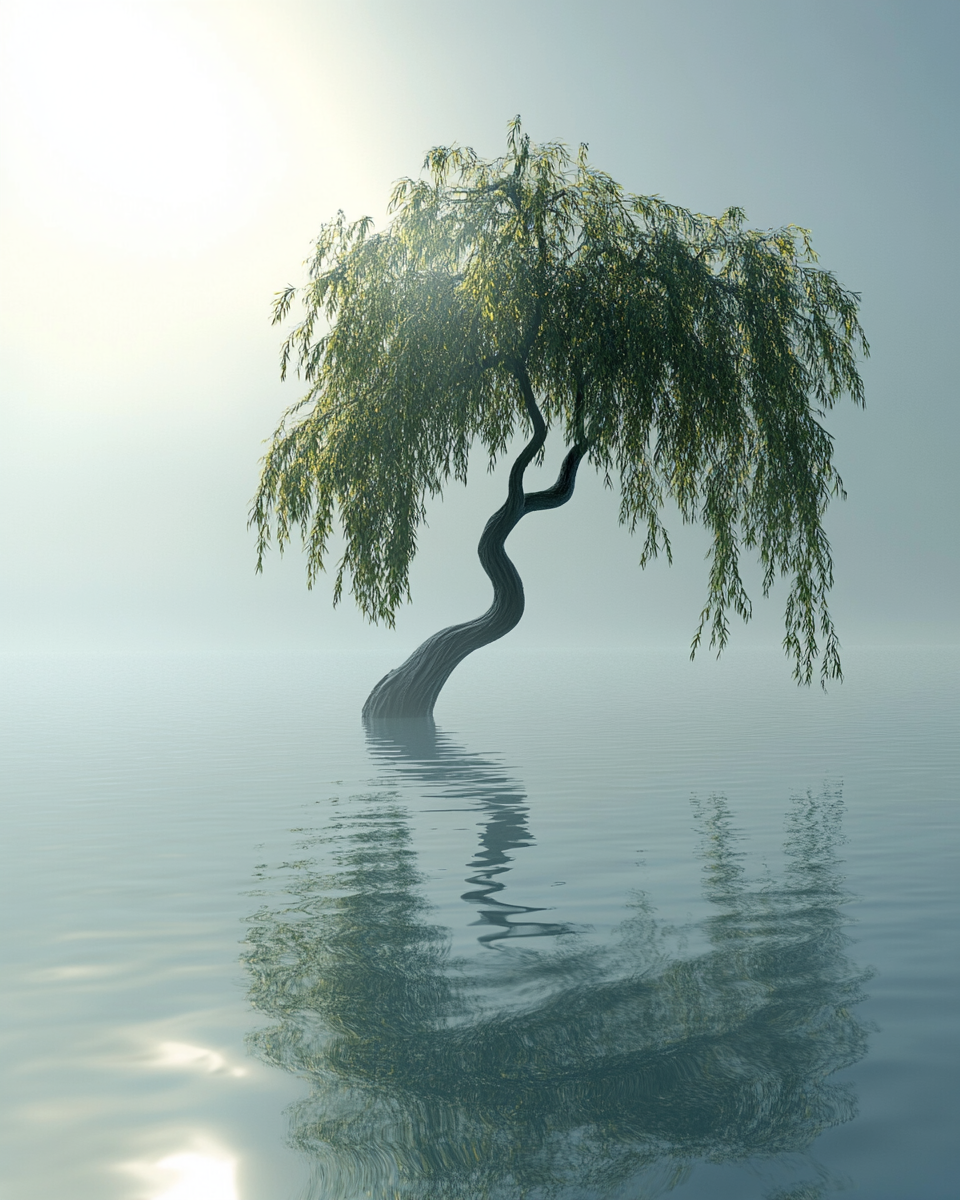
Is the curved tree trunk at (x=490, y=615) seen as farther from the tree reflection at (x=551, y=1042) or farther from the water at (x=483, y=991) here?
the tree reflection at (x=551, y=1042)

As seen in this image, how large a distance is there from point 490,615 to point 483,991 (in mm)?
16663

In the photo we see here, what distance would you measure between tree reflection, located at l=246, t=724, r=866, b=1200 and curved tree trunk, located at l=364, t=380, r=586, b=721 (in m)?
14.2

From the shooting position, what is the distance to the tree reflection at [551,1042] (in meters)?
3.62

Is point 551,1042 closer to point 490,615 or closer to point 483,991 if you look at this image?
point 483,991

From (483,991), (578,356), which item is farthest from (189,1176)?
(578,356)

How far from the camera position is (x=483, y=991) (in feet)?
17.0

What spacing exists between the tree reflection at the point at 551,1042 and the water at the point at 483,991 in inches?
0.6

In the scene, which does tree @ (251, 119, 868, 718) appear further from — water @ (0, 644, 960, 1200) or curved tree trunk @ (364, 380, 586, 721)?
water @ (0, 644, 960, 1200)

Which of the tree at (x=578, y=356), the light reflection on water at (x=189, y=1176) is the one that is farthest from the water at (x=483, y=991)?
the tree at (x=578, y=356)

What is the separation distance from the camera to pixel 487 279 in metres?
18.0

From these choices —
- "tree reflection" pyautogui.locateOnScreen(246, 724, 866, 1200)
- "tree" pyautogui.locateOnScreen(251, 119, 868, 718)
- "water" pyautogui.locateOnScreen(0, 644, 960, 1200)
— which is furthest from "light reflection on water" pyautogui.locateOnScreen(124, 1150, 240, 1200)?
"tree" pyautogui.locateOnScreen(251, 119, 868, 718)

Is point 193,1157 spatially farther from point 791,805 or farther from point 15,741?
point 15,741

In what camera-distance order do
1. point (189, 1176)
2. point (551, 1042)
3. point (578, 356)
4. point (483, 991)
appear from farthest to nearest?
point (578, 356), point (483, 991), point (551, 1042), point (189, 1176)

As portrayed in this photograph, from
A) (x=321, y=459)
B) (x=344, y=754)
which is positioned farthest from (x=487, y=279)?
(x=344, y=754)
